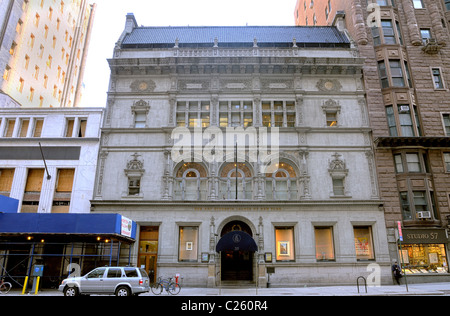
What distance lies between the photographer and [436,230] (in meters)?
27.0

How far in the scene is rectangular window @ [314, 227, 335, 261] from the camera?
88.8 feet

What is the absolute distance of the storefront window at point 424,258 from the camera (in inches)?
1049

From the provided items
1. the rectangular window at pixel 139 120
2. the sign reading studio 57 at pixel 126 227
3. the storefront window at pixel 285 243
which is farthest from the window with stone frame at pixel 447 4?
the sign reading studio 57 at pixel 126 227

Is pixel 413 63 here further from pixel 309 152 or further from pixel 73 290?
pixel 73 290

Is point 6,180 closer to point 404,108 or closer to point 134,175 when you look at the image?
point 134,175

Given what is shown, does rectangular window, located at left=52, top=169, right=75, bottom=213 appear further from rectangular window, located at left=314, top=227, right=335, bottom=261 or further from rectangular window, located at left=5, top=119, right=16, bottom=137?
rectangular window, located at left=314, top=227, right=335, bottom=261

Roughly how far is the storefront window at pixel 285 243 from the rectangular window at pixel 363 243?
5423 millimetres

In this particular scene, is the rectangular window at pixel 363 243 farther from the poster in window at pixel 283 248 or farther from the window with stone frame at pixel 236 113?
the window with stone frame at pixel 236 113

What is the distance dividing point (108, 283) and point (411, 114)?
95.0ft

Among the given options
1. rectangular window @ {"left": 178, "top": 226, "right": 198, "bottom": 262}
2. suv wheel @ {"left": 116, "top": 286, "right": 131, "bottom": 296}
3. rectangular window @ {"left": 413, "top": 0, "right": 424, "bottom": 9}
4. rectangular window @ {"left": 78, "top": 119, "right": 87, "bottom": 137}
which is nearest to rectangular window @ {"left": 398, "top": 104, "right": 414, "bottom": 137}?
rectangular window @ {"left": 413, "top": 0, "right": 424, "bottom": 9}

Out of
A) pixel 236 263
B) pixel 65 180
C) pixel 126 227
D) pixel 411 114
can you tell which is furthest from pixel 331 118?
pixel 65 180
